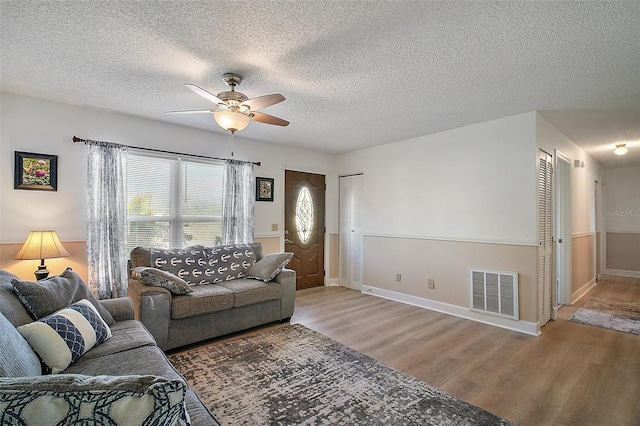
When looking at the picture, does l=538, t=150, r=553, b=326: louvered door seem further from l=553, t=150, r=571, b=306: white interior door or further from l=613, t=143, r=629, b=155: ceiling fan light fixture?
l=613, t=143, r=629, b=155: ceiling fan light fixture

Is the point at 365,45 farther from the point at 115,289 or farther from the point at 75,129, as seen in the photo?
the point at 115,289

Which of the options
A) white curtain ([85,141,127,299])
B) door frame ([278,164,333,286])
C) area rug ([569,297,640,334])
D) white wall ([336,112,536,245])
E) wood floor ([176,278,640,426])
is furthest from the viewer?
door frame ([278,164,333,286])

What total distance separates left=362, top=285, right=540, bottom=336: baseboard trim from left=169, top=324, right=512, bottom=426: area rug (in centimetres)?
190

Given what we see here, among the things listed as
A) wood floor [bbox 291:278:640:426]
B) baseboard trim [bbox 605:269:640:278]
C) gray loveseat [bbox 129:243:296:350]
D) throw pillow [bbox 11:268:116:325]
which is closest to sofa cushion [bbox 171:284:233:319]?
gray loveseat [bbox 129:243:296:350]

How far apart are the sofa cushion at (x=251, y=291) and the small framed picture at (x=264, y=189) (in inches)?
65.1

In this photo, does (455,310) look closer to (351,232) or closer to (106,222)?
(351,232)

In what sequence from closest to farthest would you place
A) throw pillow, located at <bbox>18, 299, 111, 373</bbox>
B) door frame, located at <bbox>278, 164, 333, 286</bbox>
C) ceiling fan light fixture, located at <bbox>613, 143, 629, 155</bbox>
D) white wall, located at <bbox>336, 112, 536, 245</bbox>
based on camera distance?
throw pillow, located at <bbox>18, 299, 111, 373</bbox>, white wall, located at <bbox>336, 112, 536, 245</bbox>, ceiling fan light fixture, located at <bbox>613, 143, 629, 155</bbox>, door frame, located at <bbox>278, 164, 333, 286</bbox>

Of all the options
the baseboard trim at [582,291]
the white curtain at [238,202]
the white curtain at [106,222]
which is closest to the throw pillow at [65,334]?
the white curtain at [106,222]

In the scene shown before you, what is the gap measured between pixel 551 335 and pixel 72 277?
4.67 m

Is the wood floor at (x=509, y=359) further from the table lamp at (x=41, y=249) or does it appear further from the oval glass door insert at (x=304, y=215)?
the table lamp at (x=41, y=249)

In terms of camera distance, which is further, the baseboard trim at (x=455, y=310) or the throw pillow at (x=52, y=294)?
the baseboard trim at (x=455, y=310)

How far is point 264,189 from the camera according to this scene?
506cm

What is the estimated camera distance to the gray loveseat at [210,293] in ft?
9.48

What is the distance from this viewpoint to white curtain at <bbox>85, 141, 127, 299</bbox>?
347cm
